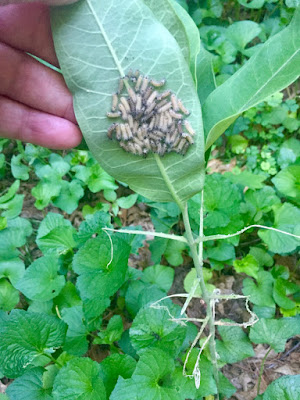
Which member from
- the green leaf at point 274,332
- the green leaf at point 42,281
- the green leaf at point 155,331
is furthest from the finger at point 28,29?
the green leaf at point 274,332

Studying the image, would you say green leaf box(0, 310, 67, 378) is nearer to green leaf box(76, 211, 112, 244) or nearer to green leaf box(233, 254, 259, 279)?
green leaf box(76, 211, 112, 244)

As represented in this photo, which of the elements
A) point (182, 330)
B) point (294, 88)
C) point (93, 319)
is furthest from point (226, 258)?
point (294, 88)

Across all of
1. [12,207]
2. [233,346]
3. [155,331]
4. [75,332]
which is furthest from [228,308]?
[12,207]

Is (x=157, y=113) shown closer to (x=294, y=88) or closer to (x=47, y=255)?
(x=47, y=255)

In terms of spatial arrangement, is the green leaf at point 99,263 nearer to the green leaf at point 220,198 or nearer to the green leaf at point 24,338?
the green leaf at point 24,338

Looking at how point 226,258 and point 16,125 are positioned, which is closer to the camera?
point 16,125

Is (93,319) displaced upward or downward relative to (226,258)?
upward
